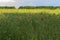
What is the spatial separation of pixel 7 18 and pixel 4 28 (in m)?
0.67

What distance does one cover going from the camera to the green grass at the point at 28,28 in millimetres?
9352

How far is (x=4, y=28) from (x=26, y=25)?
0.89 meters

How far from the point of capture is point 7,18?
9977 millimetres

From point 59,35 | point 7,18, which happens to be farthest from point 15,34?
point 59,35

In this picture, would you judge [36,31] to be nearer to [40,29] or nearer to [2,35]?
[40,29]

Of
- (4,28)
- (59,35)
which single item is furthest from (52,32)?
(4,28)

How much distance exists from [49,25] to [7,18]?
1718 mm

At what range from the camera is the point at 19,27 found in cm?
955

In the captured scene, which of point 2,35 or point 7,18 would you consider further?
point 7,18

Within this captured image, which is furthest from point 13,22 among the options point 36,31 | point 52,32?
point 52,32

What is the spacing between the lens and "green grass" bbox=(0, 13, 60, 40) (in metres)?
9.35

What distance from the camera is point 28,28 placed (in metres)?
9.53

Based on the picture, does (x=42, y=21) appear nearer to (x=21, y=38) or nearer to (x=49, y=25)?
(x=49, y=25)

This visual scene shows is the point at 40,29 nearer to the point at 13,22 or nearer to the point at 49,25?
the point at 49,25
